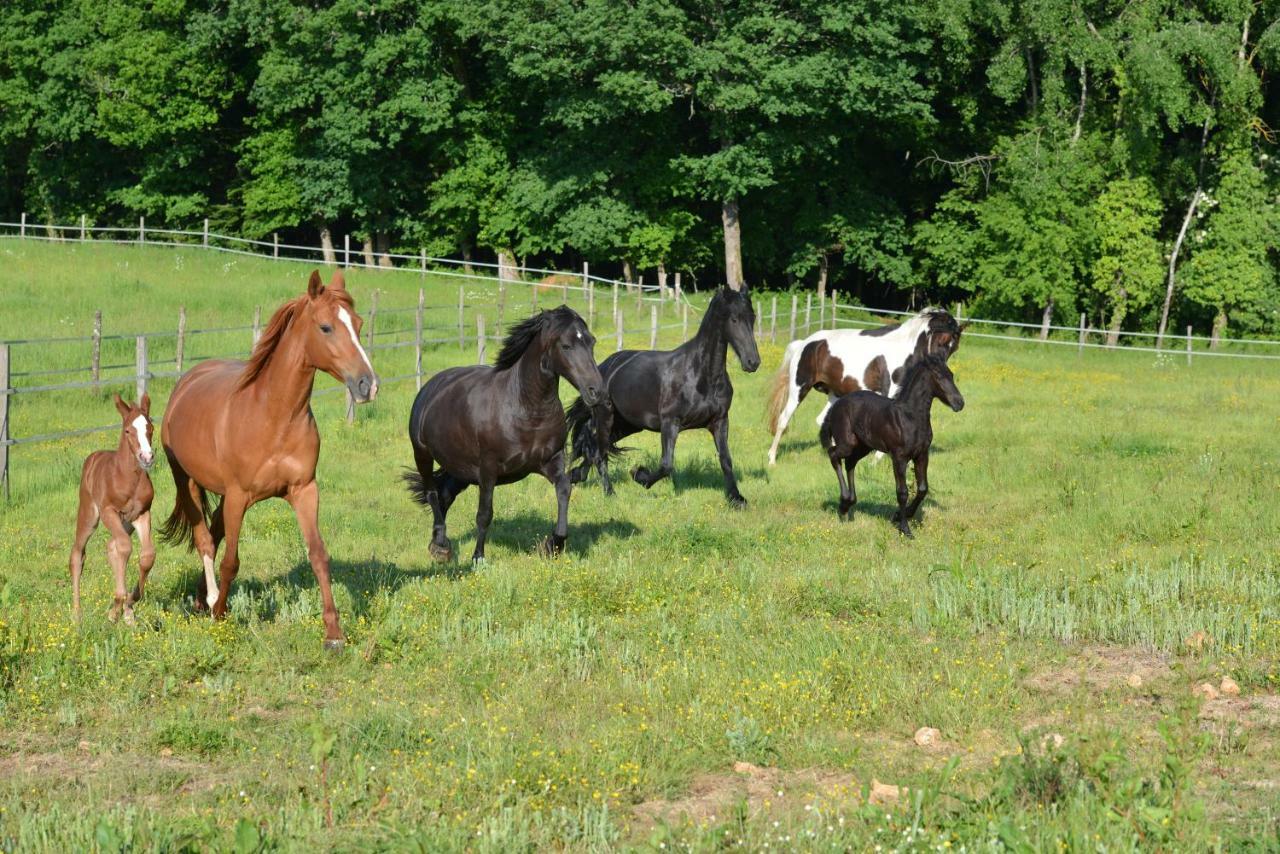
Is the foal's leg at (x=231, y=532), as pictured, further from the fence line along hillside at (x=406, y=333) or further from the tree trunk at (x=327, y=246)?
the tree trunk at (x=327, y=246)

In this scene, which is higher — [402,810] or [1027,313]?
[1027,313]

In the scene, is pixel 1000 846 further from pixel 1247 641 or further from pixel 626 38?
pixel 626 38

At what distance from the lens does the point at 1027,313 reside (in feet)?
148

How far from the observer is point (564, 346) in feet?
36.5

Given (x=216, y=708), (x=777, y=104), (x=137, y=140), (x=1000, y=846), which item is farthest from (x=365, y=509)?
(x=137, y=140)

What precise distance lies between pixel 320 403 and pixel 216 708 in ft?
49.6

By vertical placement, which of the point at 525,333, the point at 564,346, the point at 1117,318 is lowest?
the point at 564,346

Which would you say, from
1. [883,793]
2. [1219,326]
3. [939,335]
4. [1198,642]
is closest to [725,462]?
[939,335]

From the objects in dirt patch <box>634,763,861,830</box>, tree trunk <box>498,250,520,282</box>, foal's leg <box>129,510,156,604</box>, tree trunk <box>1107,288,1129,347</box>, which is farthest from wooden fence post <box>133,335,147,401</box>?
tree trunk <box>1107,288,1129,347</box>

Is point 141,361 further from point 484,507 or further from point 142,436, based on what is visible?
point 142,436

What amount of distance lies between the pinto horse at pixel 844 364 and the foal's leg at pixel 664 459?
10.5 ft

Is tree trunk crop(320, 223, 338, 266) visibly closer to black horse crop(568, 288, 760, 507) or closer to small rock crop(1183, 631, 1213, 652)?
black horse crop(568, 288, 760, 507)

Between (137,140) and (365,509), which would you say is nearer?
(365,509)

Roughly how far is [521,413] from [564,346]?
28.7 inches
